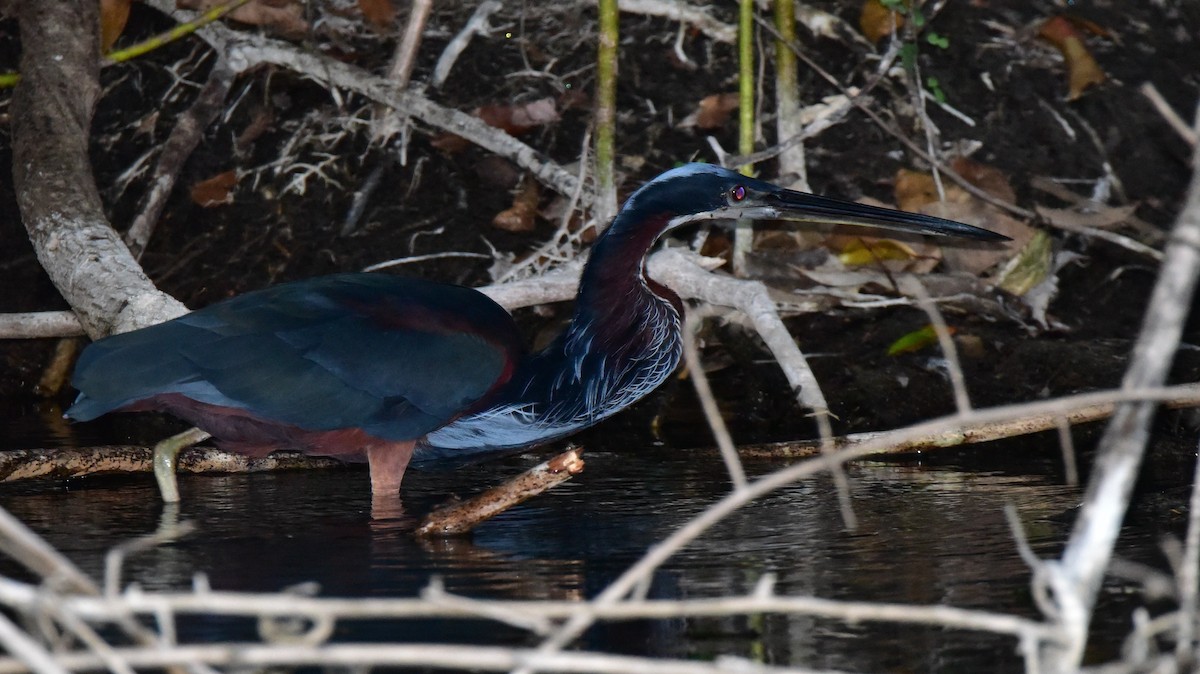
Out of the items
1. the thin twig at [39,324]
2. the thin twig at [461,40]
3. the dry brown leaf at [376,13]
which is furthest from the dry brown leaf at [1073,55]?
the thin twig at [39,324]

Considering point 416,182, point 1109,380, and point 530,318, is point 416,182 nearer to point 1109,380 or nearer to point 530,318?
point 530,318

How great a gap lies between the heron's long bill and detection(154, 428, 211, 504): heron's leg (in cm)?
199

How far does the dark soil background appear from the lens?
7059 millimetres

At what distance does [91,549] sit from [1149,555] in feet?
9.78

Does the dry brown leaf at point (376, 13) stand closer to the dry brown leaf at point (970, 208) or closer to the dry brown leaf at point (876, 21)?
the dry brown leaf at point (876, 21)

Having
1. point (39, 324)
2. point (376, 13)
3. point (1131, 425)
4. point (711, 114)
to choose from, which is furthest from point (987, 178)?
point (1131, 425)

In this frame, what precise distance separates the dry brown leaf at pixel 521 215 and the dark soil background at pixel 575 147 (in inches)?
2.1

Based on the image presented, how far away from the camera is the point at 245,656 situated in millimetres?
2100

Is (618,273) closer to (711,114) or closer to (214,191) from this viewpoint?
(711,114)

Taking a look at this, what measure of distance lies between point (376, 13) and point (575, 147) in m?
1.44

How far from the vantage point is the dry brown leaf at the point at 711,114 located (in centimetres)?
792

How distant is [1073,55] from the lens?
26.2ft

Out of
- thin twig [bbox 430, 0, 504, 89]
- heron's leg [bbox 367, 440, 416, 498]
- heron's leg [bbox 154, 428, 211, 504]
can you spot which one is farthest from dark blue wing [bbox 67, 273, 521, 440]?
thin twig [bbox 430, 0, 504, 89]

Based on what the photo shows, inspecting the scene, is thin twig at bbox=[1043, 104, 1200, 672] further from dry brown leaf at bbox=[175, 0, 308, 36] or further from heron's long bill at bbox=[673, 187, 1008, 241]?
dry brown leaf at bbox=[175, 0, 308, 36]
